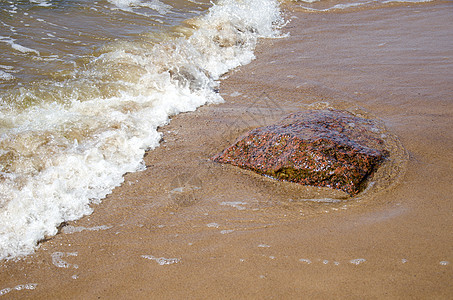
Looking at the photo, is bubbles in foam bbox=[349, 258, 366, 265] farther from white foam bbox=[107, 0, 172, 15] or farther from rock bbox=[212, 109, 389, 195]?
white foam bbox=[107, 0, 172, 15]

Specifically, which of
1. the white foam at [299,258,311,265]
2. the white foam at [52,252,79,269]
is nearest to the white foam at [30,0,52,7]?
the white foam at [52,252,79,269]

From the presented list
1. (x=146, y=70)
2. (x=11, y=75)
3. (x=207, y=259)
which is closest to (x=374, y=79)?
(x=146, y=70)

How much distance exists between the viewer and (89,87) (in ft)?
18.4

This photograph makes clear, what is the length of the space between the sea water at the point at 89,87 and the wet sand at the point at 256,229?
0.32 m

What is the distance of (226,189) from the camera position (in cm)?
345

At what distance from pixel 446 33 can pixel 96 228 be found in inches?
294

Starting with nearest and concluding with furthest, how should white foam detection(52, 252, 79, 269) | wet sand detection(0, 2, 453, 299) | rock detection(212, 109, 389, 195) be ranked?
wet sand detection(0, 2, 453, 299) → white foam detection(52, 252, 79, 269) → rock detection(212, 109, 389, 195)

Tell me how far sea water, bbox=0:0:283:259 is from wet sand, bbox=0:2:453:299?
1.06ft

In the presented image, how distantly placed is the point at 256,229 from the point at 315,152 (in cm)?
93

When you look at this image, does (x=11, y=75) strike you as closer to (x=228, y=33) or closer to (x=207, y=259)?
(x=228, y=33)

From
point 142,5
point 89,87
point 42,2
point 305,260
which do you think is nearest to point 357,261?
point 305,260

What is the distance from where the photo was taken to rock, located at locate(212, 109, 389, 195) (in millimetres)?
3273

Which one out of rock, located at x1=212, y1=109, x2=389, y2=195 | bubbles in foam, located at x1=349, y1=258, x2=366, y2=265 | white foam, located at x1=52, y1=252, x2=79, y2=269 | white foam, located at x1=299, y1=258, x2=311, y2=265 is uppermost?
rock, located at x1=212, y1=109, x2=389, y2=195

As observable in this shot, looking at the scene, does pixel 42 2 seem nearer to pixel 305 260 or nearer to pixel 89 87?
pixel 89 87
